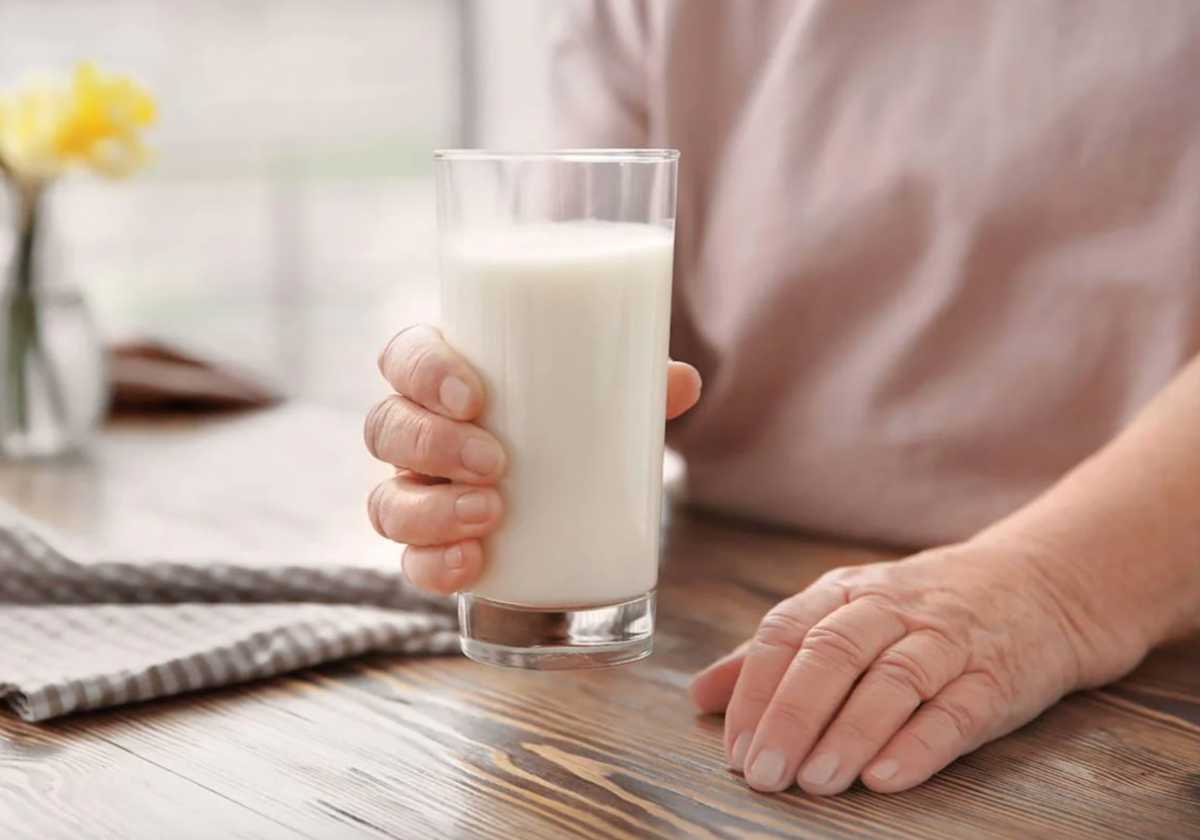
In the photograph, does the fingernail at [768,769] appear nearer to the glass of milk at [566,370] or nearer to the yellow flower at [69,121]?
the glass of milk at [566,370]

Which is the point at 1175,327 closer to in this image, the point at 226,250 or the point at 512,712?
the point at 512,712

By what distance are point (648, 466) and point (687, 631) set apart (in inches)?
10.8

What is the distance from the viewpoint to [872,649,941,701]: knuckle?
30.2 inches

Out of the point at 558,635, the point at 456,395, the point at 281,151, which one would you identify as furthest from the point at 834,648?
the point at 281,151

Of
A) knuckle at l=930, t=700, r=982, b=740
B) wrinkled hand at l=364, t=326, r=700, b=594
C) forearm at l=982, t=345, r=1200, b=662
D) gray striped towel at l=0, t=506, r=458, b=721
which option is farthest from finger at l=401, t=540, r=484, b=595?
forearm at l=982, t=345, r=1200, b=662

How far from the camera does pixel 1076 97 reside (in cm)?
115

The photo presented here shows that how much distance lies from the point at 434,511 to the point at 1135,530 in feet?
1.64

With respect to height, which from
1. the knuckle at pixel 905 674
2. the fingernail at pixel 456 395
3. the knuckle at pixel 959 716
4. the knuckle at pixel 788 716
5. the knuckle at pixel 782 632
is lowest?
the knuckle at pixel 959 716

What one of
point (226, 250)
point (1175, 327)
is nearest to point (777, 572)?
point (1175, 327)

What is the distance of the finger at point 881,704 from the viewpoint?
2.40 feet

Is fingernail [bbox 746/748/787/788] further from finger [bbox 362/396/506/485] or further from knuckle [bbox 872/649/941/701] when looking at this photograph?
finger [bbox 362/396/506/485]

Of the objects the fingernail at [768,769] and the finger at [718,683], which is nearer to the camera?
the fingernail at [768,769]

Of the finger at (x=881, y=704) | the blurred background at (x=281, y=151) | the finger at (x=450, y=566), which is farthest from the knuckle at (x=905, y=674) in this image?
the blurred background at (x=281, y=151)

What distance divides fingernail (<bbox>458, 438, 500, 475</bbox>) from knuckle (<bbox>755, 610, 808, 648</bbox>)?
7.5 inches
